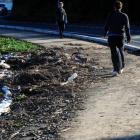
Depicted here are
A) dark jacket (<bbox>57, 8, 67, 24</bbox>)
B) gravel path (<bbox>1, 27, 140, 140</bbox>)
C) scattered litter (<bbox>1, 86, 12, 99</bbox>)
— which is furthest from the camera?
dark jacket (<bbox>57, 8, 67, 24</bbox>)

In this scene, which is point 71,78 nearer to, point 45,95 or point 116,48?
point 116,48

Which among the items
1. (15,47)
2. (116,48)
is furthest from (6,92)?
(15,47)

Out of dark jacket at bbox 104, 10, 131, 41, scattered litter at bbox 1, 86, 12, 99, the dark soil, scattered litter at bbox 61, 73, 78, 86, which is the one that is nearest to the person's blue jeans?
dark jacket at bbox 104, 10, 131, 41

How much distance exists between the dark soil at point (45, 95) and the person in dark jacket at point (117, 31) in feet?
2.26

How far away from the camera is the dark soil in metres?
9.64

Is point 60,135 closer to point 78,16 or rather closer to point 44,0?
point 78,16

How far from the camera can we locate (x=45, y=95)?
12.7 meters

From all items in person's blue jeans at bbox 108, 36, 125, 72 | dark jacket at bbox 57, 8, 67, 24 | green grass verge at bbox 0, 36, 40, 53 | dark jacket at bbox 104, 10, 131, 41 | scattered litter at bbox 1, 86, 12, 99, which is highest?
dark jacket at bbox 104, 10, 131, 41

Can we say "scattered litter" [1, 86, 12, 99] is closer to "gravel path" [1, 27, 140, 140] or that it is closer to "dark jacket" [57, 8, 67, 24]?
"gravel path" [1, 27, 140, 140]

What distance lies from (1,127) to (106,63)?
8.39 meters

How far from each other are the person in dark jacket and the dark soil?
2.26ft

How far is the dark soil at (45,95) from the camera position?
9.64 m

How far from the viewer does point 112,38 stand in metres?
14.9

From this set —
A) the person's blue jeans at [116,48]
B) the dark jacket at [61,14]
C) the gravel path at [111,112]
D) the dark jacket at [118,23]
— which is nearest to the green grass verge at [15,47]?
the dark jacket at [61,14]
